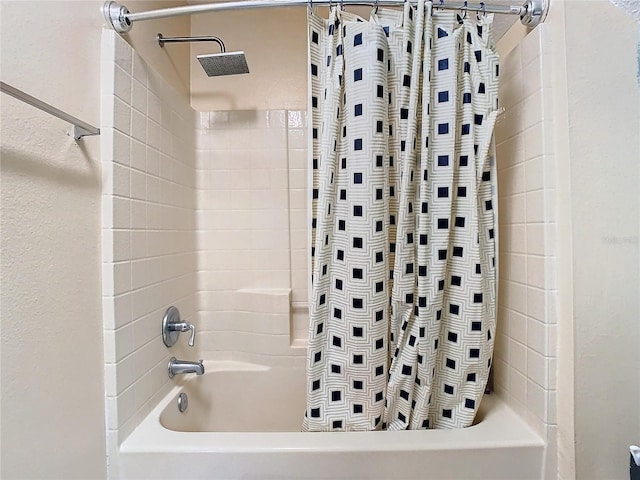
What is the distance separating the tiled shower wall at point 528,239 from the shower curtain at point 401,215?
11 centimetres

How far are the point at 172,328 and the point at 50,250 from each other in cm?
61

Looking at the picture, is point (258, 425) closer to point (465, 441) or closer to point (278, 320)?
point (278, 320)

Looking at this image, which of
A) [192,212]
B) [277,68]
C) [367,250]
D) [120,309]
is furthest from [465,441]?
[277,68]

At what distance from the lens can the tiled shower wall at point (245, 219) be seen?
1684mm

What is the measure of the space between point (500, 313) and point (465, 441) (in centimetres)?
44

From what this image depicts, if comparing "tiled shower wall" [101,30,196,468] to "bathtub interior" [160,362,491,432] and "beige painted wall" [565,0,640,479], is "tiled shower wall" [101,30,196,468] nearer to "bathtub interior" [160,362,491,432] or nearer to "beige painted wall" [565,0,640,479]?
"bathtub interior" [160,362,491,432]

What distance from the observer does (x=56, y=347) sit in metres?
0.80

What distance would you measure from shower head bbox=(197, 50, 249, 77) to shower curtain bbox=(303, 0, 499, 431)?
341 millimetres

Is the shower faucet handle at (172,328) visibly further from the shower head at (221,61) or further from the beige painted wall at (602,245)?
the beige painted wall at (602,245)

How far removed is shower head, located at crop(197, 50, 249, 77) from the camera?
1.21m

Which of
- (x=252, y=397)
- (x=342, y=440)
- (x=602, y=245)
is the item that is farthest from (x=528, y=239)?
(x=252, y=397)

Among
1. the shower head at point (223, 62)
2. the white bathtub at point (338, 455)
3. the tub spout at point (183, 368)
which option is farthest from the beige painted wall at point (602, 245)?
the tub spout at point (183, 368)

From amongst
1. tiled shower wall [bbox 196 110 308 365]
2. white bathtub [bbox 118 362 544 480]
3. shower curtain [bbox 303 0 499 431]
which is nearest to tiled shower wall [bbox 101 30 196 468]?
white bathtub [bbox 118 362 544 480]

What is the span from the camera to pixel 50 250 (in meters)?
0.79
